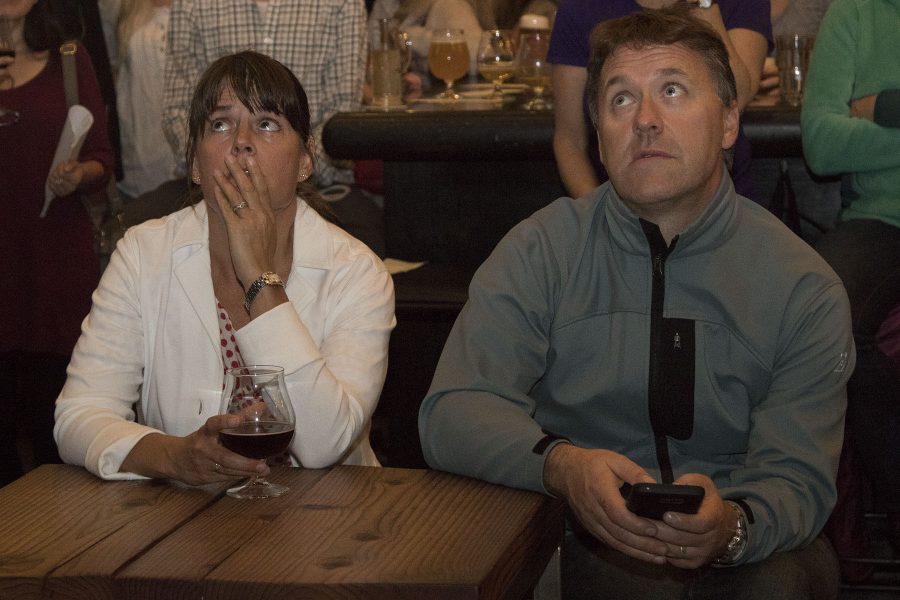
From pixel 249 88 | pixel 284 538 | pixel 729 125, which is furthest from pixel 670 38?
pixel 284 538

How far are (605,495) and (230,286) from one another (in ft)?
2.99

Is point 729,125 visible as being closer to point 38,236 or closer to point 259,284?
point 259,284

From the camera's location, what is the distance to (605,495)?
1751mm

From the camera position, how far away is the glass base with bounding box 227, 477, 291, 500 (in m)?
1.77

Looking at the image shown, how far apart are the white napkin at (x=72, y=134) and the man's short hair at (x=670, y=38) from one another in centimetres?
202

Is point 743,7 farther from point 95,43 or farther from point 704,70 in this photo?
point 95,43

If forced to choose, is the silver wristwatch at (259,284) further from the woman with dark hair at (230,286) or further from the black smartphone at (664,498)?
the black smartphone at (664,498)

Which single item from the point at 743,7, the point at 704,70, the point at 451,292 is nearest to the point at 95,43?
the point at 451,292

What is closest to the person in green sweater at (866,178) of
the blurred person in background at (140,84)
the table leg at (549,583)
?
the table leg at (549,583)

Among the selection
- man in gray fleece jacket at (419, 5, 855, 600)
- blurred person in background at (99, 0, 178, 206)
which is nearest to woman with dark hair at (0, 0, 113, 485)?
blurred person in background at (99, 0, 178, 206)

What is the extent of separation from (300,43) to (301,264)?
232 centimetres

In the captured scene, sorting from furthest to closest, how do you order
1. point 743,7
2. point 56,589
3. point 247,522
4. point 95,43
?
point 95,43 → point 743,7 → point 247,522 → point 56,589

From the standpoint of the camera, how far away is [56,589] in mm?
1496

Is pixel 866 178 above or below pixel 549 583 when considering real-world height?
above
